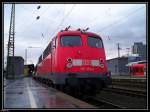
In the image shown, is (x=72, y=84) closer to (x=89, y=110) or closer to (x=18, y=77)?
(x=89, y=110)

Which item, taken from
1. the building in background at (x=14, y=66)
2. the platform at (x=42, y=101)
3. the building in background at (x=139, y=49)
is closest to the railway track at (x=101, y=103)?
the platform at (x=42, y=101)

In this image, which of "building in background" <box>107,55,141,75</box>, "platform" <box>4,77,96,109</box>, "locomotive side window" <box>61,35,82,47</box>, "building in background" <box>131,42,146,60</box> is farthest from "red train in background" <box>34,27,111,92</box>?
"building in background" <box>131,42,146,60</box>

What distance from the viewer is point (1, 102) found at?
8.88 meters

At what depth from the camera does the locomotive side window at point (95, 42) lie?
15006mm

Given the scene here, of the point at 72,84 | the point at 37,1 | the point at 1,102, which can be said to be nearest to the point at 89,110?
the point at 1,102

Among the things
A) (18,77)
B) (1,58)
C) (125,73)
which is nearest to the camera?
(1,58)

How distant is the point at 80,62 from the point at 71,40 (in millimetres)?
1331

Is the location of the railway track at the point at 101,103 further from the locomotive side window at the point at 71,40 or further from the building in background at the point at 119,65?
the building in background at the point at 119,65

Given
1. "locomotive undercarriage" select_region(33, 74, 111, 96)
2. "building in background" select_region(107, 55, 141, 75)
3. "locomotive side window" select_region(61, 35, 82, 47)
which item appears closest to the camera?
"locomotive undercarriage" select_region(33, 74, 111, 96)

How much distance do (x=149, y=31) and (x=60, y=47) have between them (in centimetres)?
696

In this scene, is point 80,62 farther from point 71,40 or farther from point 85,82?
point 71,40

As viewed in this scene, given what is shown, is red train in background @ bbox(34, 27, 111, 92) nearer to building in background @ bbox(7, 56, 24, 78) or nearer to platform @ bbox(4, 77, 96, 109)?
platform @ bbox(4, 77, 96, 109)

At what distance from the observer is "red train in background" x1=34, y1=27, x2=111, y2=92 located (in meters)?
13.7

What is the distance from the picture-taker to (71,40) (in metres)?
14.8
